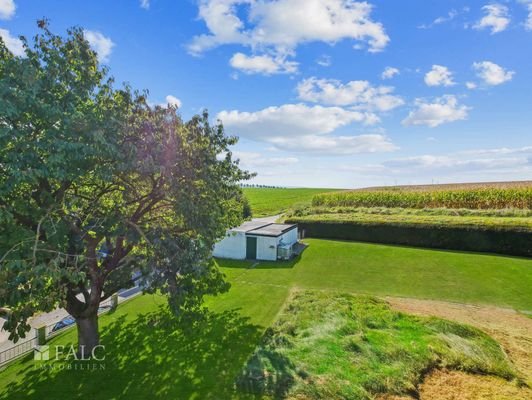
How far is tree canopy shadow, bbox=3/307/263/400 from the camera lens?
8.46 meters

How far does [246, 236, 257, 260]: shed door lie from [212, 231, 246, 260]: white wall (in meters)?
0.23

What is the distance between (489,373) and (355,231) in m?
18.2

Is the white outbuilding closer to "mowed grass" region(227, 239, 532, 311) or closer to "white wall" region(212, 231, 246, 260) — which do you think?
"white wall" region(212, 231, 246, 260)

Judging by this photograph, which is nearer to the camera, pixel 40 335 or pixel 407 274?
pixel 40 335

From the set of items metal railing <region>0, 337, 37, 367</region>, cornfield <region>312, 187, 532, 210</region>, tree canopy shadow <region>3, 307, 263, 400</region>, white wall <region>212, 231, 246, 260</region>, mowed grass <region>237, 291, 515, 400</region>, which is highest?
cornfield <region>312, 187, 532, 210</region>

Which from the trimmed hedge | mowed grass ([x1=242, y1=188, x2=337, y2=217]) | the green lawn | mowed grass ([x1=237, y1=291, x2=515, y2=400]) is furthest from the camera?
mowed grass ([x1=242, y1=188, x2=337, y2=217])

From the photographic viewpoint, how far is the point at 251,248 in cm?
2344

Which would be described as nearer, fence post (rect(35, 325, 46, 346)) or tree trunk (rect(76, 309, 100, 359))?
tree trunk (rect(76, 309, 100, 359))

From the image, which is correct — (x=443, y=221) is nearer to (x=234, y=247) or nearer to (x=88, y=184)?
(x=234, y=247)

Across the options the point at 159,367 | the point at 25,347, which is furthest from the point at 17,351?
the point at 159,367

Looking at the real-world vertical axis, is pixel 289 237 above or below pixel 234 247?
above

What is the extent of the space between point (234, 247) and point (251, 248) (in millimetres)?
1384

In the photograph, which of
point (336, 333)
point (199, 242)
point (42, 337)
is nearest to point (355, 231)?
point (336, 333)

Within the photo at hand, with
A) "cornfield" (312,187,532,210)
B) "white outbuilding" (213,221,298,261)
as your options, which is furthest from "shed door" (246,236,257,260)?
"cornfield" (312,187,532,210)
